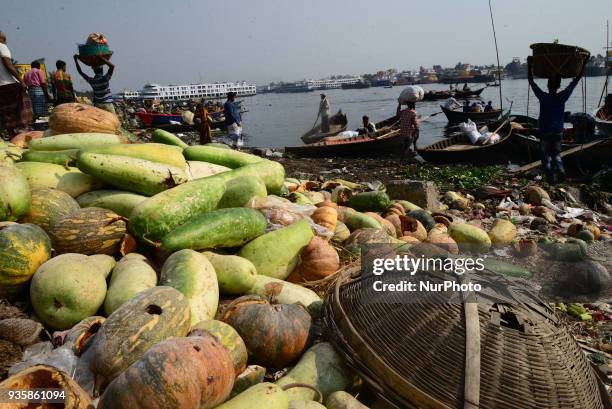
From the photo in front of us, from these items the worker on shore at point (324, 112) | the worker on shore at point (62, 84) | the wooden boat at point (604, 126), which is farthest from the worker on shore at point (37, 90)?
the wooden boat at point (604, 126)

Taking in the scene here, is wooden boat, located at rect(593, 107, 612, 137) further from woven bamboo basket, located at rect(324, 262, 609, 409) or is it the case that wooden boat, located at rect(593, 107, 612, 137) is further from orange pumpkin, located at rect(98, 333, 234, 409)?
orange pumpkin, located at rect(98, 333, 234, 409)

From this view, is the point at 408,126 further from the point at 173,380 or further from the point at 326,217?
the point at 173,380

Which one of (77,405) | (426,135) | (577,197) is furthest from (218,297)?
(426,135)

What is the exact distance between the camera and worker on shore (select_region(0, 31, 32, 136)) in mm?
7629

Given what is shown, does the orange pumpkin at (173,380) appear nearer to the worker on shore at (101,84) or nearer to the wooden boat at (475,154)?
the worker on shore at (101,84)

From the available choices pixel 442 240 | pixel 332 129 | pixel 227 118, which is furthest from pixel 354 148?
pixel 442 240

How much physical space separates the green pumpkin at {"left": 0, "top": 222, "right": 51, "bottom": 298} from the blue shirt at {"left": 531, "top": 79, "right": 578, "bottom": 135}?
997cm

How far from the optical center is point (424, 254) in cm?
345

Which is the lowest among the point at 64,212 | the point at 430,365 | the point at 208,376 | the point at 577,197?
the point at 577,197

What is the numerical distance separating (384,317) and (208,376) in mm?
979

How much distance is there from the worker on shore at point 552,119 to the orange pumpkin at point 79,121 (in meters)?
8.78

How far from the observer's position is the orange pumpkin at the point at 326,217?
12.6ft

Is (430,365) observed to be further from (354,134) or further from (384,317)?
(354,134)

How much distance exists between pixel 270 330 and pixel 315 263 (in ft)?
3.30
